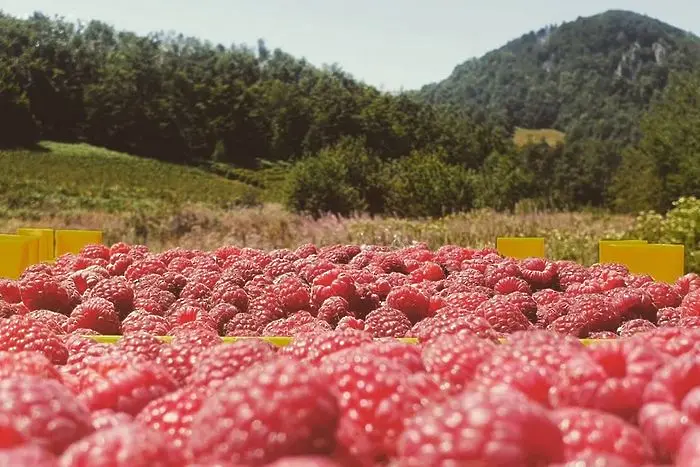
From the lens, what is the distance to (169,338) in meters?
2.14

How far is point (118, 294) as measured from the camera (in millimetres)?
3102

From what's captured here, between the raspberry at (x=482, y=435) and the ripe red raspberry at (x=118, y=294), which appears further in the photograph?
the ripe red raspberry at (x=118, y=294)

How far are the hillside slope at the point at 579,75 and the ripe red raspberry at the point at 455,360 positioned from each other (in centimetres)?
10056

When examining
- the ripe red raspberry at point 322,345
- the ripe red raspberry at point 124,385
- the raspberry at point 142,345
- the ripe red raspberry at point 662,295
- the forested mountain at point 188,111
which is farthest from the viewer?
the forested mountain at point 188,111

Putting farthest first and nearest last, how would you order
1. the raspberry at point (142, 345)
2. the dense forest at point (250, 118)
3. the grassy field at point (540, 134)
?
1. the grassy field at point (540, 134)
2. the dense forest at point (250, 118)
3. the raspberry at point (142, 345)

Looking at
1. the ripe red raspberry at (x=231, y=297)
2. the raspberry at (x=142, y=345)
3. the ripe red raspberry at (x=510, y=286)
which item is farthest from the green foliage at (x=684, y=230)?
the raspberry at (x=142, y=345)

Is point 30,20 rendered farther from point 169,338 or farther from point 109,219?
point 169,338

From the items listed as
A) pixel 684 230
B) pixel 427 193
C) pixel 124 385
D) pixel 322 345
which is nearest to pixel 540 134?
pixel 427 193

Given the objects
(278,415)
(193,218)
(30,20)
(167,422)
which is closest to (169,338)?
(167,422)

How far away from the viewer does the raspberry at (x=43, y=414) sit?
Result: 3.26 feet

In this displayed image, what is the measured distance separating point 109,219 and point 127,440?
53.6 feet

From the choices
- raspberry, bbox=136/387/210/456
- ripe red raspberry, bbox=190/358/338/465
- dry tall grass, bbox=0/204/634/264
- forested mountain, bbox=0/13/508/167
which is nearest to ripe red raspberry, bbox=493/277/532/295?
raspberry, bbox=136/387/210/456

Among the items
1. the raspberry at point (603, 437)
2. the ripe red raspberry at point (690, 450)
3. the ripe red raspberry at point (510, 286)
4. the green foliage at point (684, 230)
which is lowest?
the green foliage at point (684, 230)

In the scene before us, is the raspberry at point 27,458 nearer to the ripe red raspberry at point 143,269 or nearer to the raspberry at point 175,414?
the raspberry at point 175,414
